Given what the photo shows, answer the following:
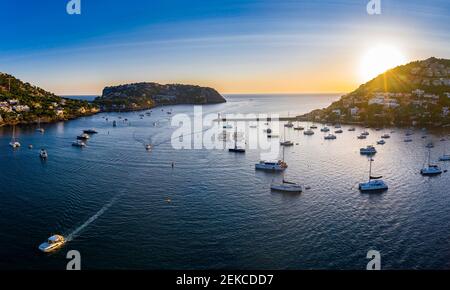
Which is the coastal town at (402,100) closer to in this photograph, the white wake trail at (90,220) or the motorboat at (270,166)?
→ the motorboat at (270,166)

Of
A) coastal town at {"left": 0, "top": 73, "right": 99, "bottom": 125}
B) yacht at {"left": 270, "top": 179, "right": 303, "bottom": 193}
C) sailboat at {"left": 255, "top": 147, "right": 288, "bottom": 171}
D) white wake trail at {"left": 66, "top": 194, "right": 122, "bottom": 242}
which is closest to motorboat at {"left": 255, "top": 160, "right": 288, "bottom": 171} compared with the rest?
sailboat at {"left": 255, "top": 147, "right": 288, "bottom": 171}

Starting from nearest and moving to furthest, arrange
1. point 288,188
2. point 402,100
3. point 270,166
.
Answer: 1. point 288,188
2. point 270,166
3. point 402,100

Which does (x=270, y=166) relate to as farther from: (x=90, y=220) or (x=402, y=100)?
(x=402, y=100)

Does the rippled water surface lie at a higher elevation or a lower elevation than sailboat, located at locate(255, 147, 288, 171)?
lower

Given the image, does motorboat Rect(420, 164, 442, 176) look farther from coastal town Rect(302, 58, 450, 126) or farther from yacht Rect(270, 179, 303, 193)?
coastal town Rect(302, 58, 450, 126)

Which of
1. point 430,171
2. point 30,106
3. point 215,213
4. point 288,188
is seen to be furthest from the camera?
point 30,106

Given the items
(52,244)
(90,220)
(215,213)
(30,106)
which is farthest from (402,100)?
(30,106)
